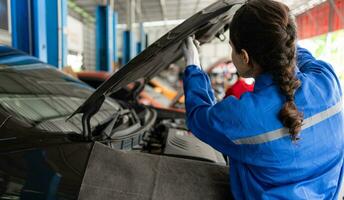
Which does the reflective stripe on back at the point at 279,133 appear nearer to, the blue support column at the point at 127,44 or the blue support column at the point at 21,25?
the blue support column at the point at 21,25

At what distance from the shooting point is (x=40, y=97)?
1817 millimetres

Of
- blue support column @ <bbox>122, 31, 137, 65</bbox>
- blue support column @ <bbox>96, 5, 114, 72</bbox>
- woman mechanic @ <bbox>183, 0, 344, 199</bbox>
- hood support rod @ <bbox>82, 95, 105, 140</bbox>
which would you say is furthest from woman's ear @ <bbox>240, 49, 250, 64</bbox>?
blue support column @ <bbox>122, 31, 137, 65</bbox>

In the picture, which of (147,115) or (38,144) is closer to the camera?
(38,144)

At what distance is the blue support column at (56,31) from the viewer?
3.93 meters

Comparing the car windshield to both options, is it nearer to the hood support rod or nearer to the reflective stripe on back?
the hood support rod

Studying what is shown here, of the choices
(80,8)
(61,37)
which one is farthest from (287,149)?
(80,8)

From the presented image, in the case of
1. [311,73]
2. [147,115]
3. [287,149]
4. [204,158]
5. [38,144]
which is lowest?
[147,115]

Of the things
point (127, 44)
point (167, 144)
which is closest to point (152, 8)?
point (127, 44)

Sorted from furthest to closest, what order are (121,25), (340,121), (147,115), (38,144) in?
(121,25)
(147,115)
(38,144)
(340,121)

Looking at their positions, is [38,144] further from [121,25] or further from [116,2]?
[121,25]

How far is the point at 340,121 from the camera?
122cm

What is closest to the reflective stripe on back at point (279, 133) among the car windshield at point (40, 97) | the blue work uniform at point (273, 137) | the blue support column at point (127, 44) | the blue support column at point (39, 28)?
the blue work uniform at point (273, 137)

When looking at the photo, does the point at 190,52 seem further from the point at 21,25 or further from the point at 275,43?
the point at 21,25

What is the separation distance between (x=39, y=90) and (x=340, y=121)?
1486 millimetres
